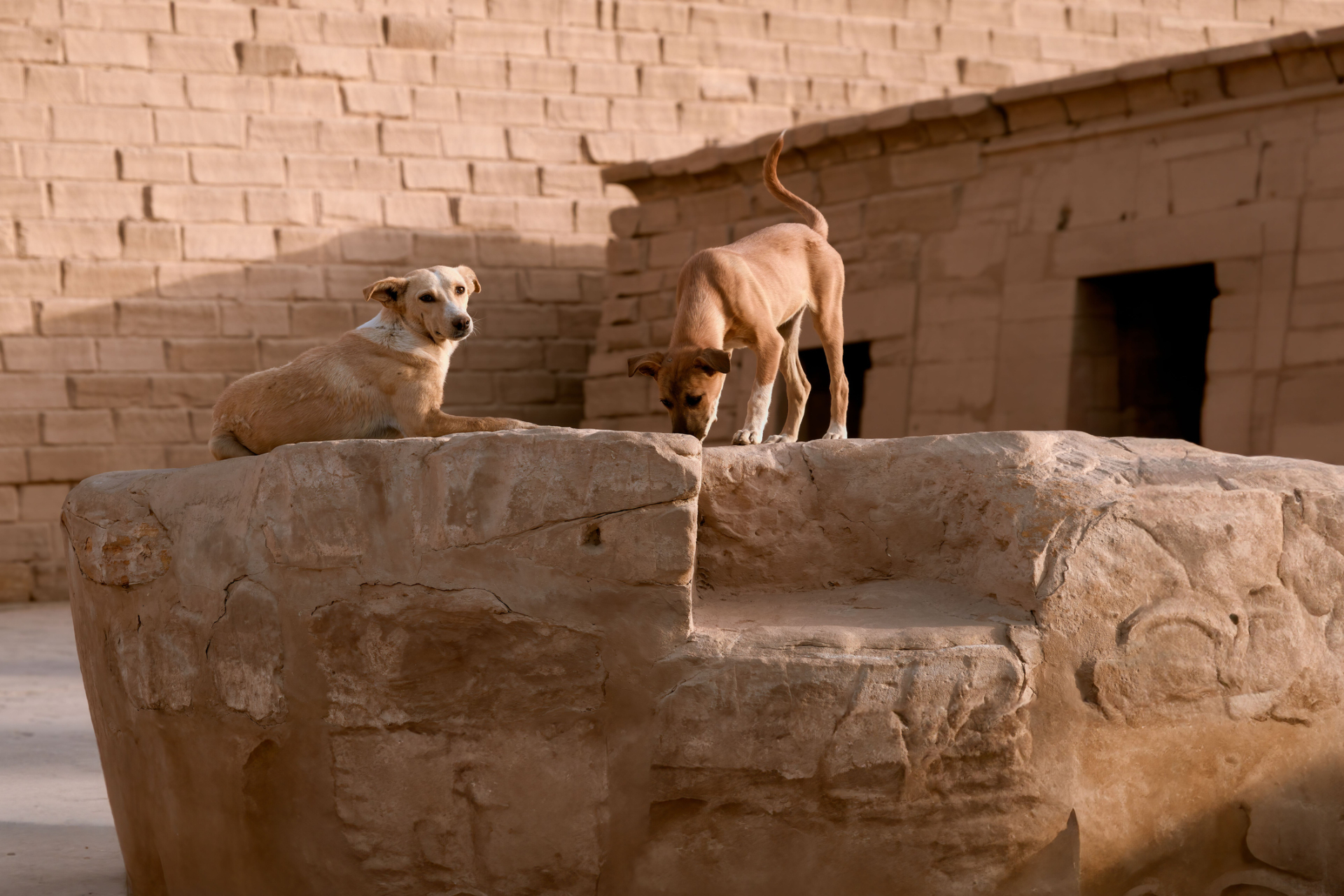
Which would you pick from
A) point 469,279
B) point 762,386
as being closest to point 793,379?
point 762,386

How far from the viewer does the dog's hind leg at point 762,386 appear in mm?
4703

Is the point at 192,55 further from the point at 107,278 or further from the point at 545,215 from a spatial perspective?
the point at 545,215

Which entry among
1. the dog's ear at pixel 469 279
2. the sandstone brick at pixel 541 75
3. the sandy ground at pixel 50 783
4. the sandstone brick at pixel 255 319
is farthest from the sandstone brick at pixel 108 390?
the dog's ear at pixel 469 279

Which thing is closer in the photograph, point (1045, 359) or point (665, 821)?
point (665, 821)

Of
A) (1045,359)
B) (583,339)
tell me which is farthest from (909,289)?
(583,339)

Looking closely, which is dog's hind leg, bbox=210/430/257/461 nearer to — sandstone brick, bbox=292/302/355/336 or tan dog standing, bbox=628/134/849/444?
tan dog standing, bbox=628/134/849/444

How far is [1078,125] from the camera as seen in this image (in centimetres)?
884

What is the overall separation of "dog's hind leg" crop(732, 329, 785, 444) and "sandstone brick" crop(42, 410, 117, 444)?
7.15 meters

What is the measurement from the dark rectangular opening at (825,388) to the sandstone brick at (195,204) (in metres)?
4.41

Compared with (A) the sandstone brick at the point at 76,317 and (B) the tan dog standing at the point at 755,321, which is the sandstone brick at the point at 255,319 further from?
(B) the tan dog standing at the point at 755,321

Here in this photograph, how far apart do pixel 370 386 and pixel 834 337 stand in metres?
1.75

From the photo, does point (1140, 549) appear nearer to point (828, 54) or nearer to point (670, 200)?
point (670, 200)

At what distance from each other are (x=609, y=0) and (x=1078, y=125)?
456 cm

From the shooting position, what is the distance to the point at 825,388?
36.3 ft
